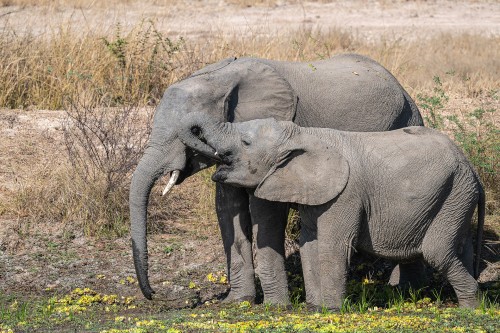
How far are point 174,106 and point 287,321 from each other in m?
1.84

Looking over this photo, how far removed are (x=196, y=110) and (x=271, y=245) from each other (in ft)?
4.48

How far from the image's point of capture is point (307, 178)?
8.34 m

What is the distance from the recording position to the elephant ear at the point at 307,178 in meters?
8.27

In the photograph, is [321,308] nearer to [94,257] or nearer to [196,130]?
[196,130]

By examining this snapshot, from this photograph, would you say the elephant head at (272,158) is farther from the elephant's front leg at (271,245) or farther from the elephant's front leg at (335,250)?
the elephant's front leg at (271,245)

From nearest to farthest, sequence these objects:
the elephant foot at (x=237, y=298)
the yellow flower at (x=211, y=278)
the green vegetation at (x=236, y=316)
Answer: the green vegetation at (x=236, y=316) → the elephant foot at (x=237, y=298) → the yellow flower at (x=211, y=278)

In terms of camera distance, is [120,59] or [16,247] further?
[120,59]

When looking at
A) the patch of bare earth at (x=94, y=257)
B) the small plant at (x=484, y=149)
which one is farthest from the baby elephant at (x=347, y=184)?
the small plant at (x=484, y=149)

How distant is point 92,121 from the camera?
Answer: 12.2 m

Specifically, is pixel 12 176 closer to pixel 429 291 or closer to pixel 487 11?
pixel 429 291

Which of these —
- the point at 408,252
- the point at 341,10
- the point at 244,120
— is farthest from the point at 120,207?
the point at 341,10

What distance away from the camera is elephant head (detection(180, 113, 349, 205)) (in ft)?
27.1

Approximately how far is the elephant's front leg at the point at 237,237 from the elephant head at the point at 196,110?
25.5 inches

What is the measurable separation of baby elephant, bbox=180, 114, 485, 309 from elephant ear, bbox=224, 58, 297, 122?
0.46 meters
